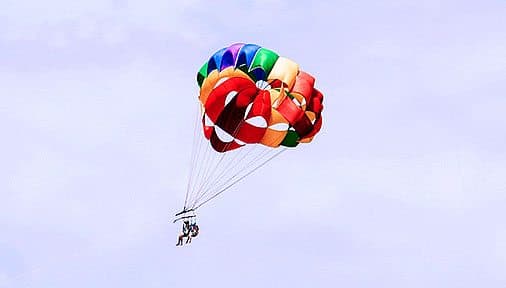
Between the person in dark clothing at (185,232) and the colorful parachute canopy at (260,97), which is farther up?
the colorful parachute canopy at (260,97)

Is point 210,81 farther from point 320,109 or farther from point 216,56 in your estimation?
point 320,109

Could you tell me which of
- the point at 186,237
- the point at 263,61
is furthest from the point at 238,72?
the point at 186,237

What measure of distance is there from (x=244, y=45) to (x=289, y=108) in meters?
3.09

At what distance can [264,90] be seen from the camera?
4888 centimetres

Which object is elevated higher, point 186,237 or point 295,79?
point 295,79

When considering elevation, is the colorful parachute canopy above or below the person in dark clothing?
above

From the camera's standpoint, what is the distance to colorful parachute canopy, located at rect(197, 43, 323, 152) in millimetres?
48375

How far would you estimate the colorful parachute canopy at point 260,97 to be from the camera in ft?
159

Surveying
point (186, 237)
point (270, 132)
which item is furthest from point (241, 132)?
point (186, 237)

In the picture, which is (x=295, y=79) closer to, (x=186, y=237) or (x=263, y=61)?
(x=263, y=61)

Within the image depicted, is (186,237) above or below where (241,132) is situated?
below

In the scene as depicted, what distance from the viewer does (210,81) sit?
49469mm

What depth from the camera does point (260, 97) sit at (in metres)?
48.7

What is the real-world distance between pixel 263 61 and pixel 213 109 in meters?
2.52
